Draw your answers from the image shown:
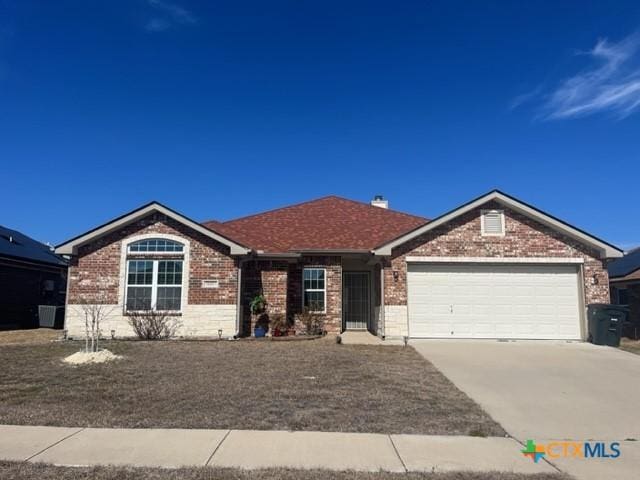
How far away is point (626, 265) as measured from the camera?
21.0 meters

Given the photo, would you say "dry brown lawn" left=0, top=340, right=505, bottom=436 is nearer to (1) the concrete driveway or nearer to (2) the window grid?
(1) the concrete driveway

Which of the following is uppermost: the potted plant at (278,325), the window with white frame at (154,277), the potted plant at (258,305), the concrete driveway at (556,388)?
the window with white frame at (154,277)

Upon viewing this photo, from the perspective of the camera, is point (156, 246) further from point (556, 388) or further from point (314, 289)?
point (556, 388)

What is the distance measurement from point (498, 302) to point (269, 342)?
7.88 m

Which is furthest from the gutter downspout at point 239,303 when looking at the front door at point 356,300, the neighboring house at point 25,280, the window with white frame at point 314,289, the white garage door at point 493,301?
the neighboring house at point 25,280

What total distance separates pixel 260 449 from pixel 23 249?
22584 millimetres

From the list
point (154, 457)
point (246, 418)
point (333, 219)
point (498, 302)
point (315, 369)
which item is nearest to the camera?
point (154, 457)

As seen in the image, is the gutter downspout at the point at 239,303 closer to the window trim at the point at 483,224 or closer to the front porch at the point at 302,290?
the front porch at the point at 302,290

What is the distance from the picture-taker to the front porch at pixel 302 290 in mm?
16750

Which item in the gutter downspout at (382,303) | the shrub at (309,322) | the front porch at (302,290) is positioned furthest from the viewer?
the shrub at (309,322)

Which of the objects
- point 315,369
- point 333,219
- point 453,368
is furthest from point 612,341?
point 333,219

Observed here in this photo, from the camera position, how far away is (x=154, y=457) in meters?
4.96

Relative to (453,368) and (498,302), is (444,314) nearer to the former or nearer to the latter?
(498,302)

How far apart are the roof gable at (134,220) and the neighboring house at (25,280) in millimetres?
6882
